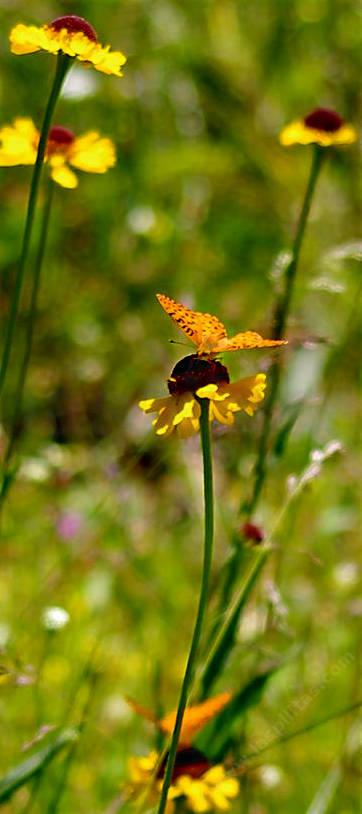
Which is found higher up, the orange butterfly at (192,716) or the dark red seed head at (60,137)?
the dark red seed head at (60,137)

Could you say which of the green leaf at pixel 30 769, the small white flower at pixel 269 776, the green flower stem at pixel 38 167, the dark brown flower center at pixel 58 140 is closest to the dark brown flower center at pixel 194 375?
the green flower stem at pixel 38 167

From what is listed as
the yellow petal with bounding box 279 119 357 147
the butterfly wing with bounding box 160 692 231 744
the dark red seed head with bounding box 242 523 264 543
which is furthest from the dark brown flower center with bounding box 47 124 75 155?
the butterfly wing with bounding box 160 692 231 744

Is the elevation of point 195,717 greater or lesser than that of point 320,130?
lesser

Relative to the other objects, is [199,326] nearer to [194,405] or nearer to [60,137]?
[194,405]

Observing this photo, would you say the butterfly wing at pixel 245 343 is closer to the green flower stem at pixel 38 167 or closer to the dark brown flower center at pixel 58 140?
the green flower stem at pixel 38 167

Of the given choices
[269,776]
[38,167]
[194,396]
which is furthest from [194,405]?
[269,776]

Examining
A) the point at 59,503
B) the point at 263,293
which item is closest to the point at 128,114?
the point at 263,293

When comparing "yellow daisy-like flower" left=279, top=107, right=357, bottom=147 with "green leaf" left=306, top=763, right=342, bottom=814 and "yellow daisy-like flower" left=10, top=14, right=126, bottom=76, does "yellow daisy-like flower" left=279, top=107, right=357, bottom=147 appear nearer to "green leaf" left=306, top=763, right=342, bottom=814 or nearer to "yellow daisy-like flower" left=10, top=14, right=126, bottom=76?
"yellow daisy-like flower" left=10, top=14, right=126, bottom=76
